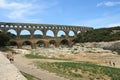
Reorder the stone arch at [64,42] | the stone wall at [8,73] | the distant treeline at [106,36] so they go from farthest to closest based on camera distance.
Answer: the stone arch at [64,42] → the distant treeline at [106,36] → the stone wall at [8,73]

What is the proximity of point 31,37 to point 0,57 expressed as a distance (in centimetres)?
9061

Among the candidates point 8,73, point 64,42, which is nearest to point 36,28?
point 64,42

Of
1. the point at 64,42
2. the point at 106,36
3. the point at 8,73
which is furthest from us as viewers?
the point at 64,42

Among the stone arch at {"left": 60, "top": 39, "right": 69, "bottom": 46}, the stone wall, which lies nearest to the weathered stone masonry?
the stone arch at {"left": 60, "top": 39, "right": 69, "bottom": 46}

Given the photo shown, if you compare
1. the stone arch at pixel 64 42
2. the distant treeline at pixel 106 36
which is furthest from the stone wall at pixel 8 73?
the stone arch at pixel 64 42

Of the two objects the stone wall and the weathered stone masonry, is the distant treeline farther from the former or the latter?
the stone wall

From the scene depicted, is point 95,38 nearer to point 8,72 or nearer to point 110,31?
point 110,31

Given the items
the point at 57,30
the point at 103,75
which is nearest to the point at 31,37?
the point at 57,30

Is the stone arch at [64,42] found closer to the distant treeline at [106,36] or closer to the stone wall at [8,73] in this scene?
the distant treeline at [106,36]

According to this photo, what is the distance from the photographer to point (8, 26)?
308 ft

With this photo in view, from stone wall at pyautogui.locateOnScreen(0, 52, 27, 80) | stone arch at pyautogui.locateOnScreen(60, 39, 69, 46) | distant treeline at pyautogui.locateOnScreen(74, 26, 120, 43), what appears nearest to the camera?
stone wall at pyautogui.locateOnScreen(0, 52, 27, 80)

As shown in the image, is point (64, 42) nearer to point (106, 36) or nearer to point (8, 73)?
point (106, 36)

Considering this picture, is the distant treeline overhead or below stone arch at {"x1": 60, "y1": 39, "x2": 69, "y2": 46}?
overhead

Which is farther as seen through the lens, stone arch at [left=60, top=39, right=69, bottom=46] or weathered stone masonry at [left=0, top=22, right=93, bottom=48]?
stone arch at [left=60, top=39, right=69, bottom=46]
